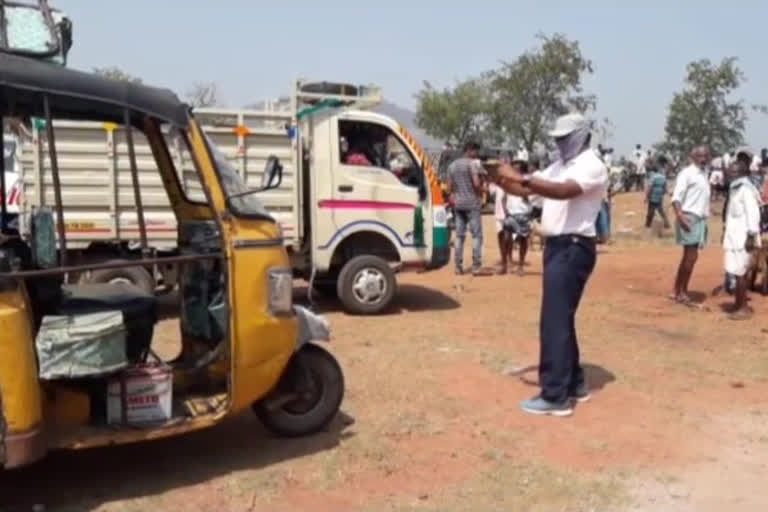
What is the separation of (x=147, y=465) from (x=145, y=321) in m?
0.85

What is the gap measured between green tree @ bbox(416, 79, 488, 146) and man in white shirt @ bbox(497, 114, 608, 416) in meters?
39.8

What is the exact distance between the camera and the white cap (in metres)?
6.02

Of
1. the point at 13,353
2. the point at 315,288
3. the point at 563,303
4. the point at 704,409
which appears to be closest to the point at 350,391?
the point at 563,303

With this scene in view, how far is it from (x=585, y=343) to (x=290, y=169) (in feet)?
11.9

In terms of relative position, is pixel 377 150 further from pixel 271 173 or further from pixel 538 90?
pixel 538 90

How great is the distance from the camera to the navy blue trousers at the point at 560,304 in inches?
237

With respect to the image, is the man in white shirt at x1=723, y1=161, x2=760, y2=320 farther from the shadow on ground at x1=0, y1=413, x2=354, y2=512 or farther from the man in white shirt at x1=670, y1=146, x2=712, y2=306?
the shadow on ground at x1=0, y1=413, x2=354, y2=512

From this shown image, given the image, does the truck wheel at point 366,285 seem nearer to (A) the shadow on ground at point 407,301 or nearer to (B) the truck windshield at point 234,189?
(A) the shadow on ground at point 407,301

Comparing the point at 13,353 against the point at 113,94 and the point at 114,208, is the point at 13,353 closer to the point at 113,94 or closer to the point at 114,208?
the point at 113,94

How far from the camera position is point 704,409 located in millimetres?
6363

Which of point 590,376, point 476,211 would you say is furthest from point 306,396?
point 476,211

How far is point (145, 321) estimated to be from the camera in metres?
5.01

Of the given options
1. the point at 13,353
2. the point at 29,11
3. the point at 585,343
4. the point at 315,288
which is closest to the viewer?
the point at 13,353

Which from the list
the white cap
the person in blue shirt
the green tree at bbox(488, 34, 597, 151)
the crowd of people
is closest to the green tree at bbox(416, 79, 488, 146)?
the green tree at bbox(488, 34, 597, 151)
